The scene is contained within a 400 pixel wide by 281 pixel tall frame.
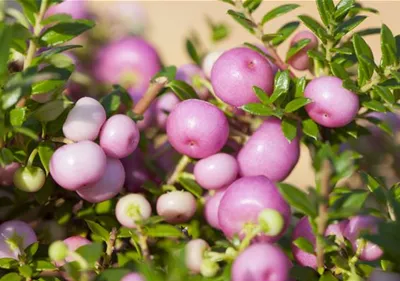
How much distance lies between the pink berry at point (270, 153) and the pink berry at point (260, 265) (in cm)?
18

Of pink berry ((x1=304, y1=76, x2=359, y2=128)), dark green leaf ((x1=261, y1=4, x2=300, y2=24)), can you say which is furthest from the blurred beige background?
pink berry ((x1=304, y1=76, x2=359, y2=128))

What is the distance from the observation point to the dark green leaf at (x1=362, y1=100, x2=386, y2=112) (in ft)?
2.28

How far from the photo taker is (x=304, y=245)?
0.61m

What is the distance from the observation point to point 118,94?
2.70ft

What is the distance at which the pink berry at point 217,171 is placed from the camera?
73 centimetres

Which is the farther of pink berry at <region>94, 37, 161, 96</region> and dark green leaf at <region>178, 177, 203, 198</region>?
pink berry at <region>94, 37, 161, 96</region>

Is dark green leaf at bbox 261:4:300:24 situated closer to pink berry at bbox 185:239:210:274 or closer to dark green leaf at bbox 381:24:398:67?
dark green leaf at bbox 381:24:398:67

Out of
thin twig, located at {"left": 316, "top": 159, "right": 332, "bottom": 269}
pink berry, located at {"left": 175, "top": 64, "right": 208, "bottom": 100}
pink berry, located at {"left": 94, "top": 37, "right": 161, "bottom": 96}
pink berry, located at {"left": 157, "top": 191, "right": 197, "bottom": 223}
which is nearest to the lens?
thin twig, located at {"left": 316, "top": 159, "right": 332, "bottom": 269}

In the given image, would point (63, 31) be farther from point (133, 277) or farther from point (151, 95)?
point (133, 277)

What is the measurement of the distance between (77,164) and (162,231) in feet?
0.36

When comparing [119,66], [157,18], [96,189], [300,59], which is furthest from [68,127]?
[157,18]

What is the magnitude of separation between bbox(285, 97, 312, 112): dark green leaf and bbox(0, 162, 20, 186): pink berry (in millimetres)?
297

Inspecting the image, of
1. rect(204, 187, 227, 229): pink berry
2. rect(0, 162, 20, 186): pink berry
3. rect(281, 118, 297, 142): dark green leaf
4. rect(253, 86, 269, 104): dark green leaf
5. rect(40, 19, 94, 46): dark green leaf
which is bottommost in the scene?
rect(204, 187, 227, 229): pink berry

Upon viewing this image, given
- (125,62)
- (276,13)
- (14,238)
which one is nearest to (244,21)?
(276,13)
